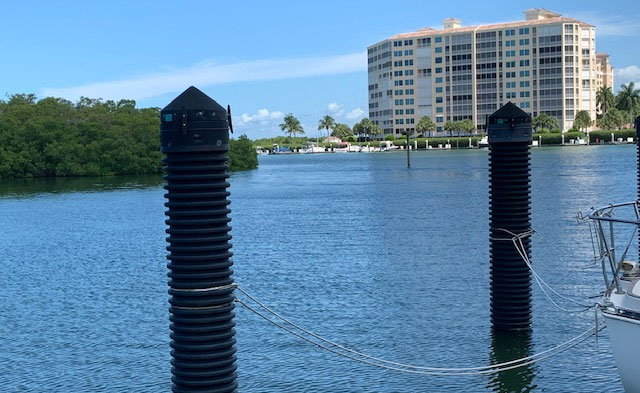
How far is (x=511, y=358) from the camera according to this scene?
19.4m

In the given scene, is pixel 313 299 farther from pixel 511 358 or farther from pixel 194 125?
pixel 194 125

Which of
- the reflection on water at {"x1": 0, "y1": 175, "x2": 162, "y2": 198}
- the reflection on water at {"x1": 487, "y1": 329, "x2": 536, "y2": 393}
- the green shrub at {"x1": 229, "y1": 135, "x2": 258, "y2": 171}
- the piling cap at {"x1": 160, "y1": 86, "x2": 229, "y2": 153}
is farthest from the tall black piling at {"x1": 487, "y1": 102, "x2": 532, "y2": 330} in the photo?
the green shrub at {"x1": 229, "y1": 135, "x2": 258, "y2": 171}

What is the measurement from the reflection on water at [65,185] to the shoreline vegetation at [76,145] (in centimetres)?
294

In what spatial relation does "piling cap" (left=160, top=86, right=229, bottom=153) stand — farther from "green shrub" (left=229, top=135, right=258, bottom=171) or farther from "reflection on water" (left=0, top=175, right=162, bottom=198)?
"green shrub" (left=229, top=135, right=258, bottom=171)

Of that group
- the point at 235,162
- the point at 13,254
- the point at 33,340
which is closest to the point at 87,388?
the point at 33,340

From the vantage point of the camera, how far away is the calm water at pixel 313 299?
775 inches

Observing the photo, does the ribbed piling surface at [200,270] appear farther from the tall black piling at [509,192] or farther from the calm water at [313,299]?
the tall black piling at [509,192]

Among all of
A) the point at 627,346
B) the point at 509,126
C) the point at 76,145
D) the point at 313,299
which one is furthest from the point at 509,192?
the point at 76,145

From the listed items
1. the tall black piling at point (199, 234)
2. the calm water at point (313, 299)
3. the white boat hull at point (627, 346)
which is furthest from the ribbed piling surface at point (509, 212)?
the tall black piling at point (199, 234)

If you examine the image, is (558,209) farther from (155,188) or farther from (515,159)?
(155,188)

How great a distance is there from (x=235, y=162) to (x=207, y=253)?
143m

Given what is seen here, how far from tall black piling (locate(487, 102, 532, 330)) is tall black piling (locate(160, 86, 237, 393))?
852cm

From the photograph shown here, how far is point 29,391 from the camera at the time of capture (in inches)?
776

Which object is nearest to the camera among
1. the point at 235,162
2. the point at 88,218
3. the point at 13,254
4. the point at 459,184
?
the point at 13,254
